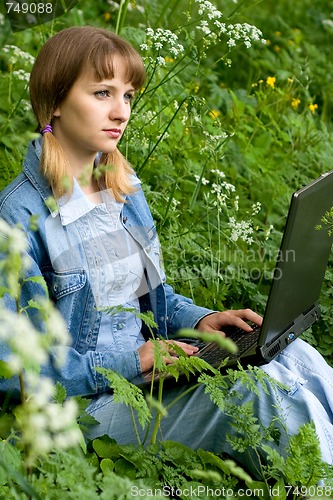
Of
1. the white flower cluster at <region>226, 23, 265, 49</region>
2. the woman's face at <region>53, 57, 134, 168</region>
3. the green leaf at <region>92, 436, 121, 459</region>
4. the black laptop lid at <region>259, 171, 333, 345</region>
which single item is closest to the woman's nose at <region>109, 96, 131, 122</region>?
the woman's face at <region>53, 57, 134, 168</region>

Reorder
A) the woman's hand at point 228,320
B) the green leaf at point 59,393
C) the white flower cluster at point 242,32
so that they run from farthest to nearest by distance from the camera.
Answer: the white flower cluster at point 242,32 < the woman's hand at point 228,320 < the green leaf at point 59,393

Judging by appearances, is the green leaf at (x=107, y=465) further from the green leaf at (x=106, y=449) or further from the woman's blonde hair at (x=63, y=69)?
the woman's blonde hair at (x=63, y=69)

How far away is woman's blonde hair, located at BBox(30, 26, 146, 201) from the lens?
2.43 meters

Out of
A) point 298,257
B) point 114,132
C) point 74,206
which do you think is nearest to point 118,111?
point 114,132

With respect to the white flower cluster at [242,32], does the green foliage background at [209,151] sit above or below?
below

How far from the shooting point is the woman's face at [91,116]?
8.09 feet

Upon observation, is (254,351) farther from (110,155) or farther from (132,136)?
(132,136)

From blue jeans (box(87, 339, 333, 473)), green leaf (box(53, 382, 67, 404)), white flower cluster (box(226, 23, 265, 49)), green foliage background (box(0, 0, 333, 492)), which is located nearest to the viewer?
green leaf (box(53, 382, 67, 404))

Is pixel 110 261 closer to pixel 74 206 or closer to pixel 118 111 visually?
pixel 74 206

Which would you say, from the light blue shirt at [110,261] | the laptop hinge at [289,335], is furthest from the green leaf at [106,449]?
the laptop hinge at [289,335]

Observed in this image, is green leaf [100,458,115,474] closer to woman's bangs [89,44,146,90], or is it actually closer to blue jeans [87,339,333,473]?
blue jeans [87,339,333,473]

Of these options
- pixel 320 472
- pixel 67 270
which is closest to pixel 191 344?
pixel 67 270

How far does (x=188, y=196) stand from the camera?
3887 mm

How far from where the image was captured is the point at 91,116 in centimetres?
246
